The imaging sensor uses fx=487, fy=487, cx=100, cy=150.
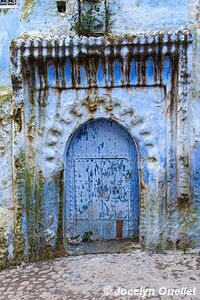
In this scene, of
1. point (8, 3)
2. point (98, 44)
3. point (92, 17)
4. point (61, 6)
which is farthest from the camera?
point (8, 3)

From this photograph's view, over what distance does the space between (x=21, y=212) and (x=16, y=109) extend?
4.59 feet

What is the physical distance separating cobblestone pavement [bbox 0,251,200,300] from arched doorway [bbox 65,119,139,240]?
48 cm

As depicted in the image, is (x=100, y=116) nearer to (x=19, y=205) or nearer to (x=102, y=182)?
(x=102, y=182)

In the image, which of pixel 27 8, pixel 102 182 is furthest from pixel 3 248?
pixel 27 8

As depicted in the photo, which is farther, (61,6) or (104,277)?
(61,6)

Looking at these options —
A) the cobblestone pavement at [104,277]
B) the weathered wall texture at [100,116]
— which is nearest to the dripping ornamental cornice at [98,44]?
the weathered wall texture at [100,116]

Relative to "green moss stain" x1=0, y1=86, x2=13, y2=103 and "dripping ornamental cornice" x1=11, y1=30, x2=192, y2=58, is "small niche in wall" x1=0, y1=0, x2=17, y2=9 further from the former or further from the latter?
"green moss stain" x1=0, y1=86, x2=13, y2=103

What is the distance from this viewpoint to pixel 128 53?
638 centimetres

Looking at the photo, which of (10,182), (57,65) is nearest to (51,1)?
(57,65)

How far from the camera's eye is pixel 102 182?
7.03 metres

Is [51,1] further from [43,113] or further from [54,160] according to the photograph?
[54,160]

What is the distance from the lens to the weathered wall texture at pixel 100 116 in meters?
6.55

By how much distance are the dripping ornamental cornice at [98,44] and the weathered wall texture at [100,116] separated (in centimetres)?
10

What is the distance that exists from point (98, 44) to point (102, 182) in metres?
1.97
